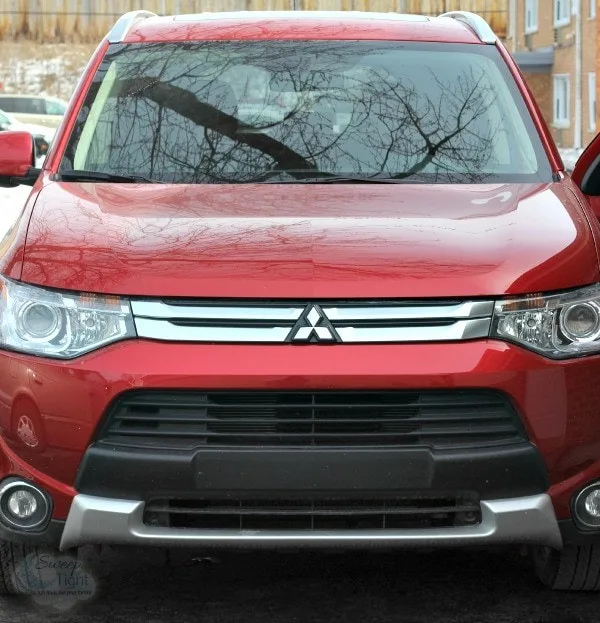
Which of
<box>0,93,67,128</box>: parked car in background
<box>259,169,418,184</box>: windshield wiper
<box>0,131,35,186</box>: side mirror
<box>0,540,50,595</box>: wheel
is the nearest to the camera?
<box>0,540,50,595</box>: wheel

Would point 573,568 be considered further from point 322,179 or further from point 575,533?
point 322,179

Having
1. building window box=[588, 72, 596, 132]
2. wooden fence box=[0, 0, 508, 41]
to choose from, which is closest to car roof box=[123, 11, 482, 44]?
building window box=[588, 72, 596, 132]

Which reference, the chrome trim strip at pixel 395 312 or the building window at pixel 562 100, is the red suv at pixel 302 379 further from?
the building window at pixel 562 100

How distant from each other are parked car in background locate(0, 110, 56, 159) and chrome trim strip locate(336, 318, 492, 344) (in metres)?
27.4

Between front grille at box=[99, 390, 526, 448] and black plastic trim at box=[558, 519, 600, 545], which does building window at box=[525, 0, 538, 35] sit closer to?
black plastic trim at box=[558, 519, 600, 545]

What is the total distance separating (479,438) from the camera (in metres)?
3.88

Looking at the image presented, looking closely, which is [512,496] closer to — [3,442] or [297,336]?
[297,336]

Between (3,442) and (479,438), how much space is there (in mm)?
1327

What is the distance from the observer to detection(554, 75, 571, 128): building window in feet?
132

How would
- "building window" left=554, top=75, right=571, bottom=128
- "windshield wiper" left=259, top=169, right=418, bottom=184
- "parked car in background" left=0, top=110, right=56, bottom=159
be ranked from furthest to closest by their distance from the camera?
"building window" left=554, top=75, right=571, bottom=128
"parked car in background" left=0, top=110, right=56, bottom=159
"windshield wiper" left=259, top=169, right=418, bottom=184

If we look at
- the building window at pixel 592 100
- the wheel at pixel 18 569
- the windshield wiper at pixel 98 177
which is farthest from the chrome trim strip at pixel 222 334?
the building window at pixel 592 100

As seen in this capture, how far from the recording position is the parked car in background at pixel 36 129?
3183 centimetres

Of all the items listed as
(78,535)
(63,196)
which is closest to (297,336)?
(78,535)

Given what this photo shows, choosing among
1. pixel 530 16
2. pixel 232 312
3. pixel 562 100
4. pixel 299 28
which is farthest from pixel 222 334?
pixel 530 16
